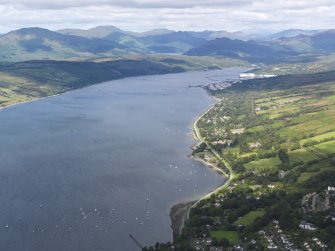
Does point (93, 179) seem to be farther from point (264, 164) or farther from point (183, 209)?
point (264, 164)

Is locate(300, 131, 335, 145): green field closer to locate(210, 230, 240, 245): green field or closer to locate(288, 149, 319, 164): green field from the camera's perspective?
locate(288, 149, 319, 164): green field

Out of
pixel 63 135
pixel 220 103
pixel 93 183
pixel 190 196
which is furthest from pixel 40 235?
pixel 220 103

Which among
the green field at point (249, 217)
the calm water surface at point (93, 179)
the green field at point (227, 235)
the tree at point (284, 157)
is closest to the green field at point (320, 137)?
the tree at point (284, 157)

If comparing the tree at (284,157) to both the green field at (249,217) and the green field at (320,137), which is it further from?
the green field at (249,217)

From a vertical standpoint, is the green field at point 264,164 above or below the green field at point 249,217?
above

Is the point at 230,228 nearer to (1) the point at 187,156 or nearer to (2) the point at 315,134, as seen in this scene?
(1) the point at 187,156

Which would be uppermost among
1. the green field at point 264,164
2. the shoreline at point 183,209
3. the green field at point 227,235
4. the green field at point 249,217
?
the green field at point 264,164

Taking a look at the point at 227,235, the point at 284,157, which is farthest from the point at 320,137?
the point at 227,235
